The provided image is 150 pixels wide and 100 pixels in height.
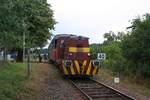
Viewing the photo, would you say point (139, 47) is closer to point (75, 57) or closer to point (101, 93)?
point (75, 57)

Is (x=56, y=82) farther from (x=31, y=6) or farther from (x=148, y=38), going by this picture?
(x=31, y=6)

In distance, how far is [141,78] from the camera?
2502 cm

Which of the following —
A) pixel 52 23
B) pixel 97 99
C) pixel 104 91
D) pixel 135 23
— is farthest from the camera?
pixel 52 23

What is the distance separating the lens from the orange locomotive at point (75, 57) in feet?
82.2

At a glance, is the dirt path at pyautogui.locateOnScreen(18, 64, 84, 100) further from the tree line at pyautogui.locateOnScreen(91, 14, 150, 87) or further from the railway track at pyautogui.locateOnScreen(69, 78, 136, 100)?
the tree line at pyautogui.locateOnScreen(91, 14, 150, 87)

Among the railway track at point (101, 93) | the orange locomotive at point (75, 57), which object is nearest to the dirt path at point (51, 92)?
the railway track at point (101, 93)

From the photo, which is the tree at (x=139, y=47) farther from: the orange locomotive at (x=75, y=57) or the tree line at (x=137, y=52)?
the orange locomotive at (x=75, y=57)

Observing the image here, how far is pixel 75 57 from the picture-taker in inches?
1035

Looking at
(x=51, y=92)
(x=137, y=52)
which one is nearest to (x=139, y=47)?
(x=137, y=52)

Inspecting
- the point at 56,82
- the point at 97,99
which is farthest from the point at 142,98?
the point at 56,82

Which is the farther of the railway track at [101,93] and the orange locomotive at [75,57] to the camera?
the orange locomotive at [75,57]

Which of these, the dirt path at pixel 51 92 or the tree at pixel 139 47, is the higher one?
the tree at pixel 139 47

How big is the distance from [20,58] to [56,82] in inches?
1401

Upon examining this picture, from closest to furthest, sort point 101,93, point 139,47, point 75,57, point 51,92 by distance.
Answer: point 101,93 < point 51,92 < point 139,47 < point 75,57
